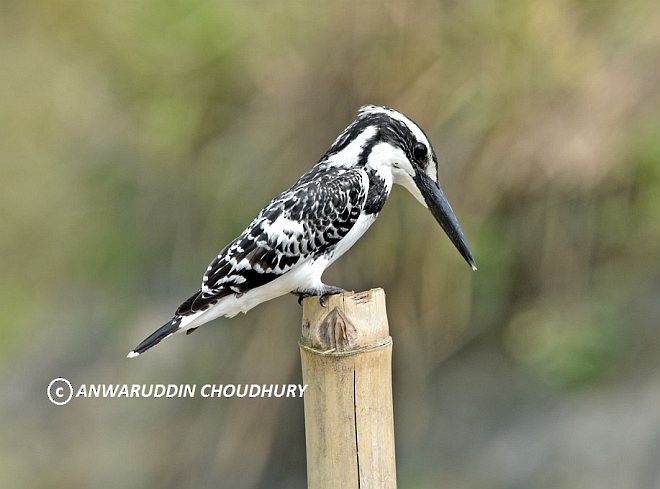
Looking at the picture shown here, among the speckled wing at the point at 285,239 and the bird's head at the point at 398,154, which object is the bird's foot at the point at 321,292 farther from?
the bird's head at the point at 398,154

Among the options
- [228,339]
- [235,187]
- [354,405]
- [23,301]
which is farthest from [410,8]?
[23,301]

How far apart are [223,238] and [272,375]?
40 cm

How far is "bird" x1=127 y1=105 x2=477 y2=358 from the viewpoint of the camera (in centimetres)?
125

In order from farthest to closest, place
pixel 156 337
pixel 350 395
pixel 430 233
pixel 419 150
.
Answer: pixel 430 233
pixel 419 150
pixel 156 337
pixel 350 395

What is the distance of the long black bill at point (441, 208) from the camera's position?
4.30ft

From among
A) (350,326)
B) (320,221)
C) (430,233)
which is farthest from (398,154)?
(430,233)

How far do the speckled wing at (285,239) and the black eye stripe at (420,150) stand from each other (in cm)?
10

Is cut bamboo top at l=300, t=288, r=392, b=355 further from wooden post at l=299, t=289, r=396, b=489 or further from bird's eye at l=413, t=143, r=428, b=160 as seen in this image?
bird's eye at l=413, t=143, r=428, b=160

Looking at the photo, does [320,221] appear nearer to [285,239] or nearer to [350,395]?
[285,239]

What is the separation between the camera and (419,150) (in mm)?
1302

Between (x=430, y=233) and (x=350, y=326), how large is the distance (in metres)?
1.11

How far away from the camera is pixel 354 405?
41.3 inches

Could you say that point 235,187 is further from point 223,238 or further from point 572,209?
point 572,209

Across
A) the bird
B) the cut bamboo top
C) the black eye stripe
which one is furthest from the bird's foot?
the black eye stripe
